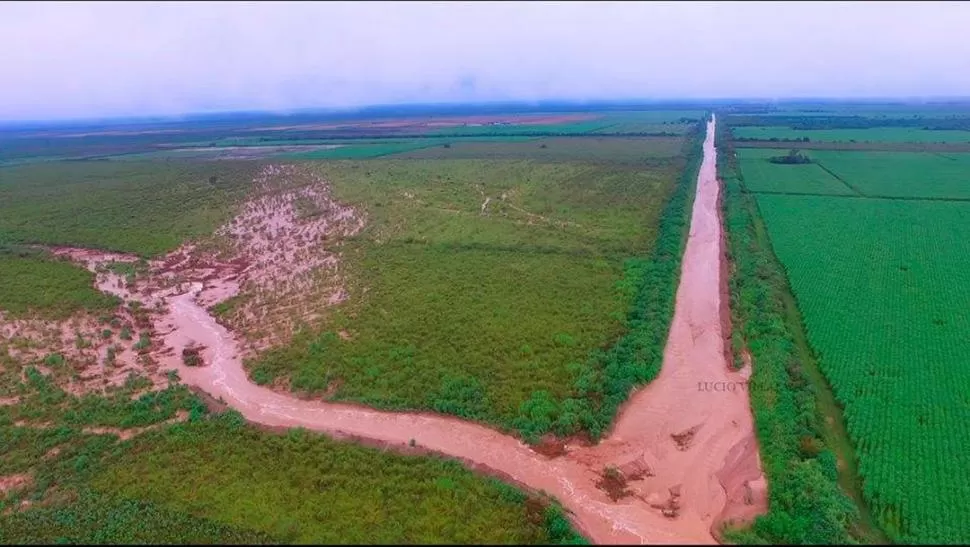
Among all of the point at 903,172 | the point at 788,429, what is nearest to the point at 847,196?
the point at 903,172

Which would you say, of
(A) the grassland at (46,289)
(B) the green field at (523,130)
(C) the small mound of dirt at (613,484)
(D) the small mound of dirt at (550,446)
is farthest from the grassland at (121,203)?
(B) the green field at (523,130)

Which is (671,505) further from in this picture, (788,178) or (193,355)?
(788,178)

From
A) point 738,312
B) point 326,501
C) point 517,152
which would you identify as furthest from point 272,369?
point 517,152

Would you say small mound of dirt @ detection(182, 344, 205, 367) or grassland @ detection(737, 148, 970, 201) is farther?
grassland @ detection(737, 148, 970, 201)

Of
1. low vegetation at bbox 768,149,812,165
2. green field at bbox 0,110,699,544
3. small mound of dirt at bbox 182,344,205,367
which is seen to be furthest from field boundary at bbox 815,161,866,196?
small mound of dirt at bbox 182,344,205,367

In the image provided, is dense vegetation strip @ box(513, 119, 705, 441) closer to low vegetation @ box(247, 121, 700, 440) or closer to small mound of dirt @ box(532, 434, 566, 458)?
low vegetation @ box(247, 121, 700, 440)

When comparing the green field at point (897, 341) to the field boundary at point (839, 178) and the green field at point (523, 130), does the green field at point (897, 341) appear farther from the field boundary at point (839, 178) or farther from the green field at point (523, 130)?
the green field at point (523, 130)
